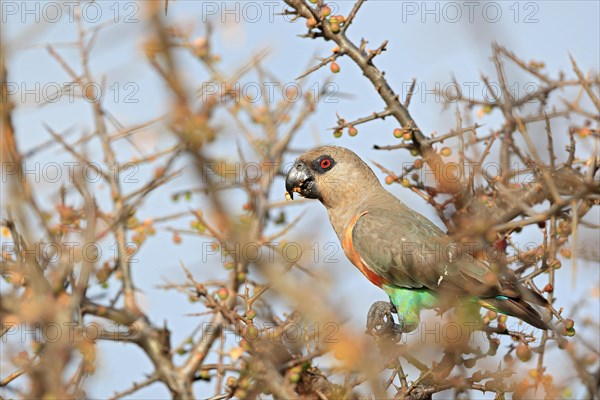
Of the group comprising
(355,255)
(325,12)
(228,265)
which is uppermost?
(325,12)

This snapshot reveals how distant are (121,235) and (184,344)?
3.49 ft

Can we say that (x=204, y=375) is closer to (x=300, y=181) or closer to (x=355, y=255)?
(x=355, y=255)

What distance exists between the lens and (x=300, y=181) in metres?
8.39

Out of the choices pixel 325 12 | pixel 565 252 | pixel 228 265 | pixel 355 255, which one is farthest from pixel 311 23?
pixel 565 252

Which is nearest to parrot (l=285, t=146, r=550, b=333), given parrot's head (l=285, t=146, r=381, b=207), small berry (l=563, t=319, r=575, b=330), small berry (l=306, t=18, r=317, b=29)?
parrot's head (l=285, t=146, r=381, b=207)

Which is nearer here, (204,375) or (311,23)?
(204,375)

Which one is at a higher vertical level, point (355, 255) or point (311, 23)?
point (311, 23)

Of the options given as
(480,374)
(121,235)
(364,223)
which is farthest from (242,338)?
(364,223)

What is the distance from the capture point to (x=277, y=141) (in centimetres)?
867

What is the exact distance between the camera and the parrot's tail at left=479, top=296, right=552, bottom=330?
257 inches

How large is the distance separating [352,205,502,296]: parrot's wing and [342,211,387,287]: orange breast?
61 millimetres

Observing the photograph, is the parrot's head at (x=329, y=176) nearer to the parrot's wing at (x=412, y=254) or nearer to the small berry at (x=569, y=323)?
the parrot's wing at (x=412, y=254)

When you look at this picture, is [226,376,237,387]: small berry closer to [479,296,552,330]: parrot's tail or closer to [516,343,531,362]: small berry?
[516,343,531,362]: small berry

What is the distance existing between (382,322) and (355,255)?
89 cm
